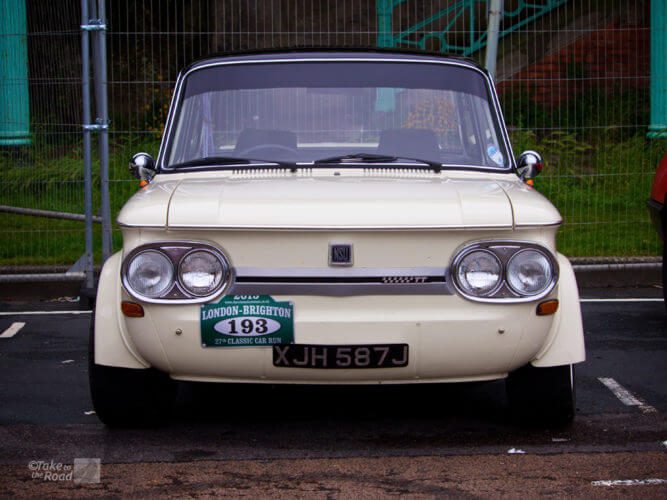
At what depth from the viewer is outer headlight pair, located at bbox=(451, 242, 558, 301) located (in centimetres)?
518

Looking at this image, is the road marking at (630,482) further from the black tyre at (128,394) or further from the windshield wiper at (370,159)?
the black tyre at (128,394)

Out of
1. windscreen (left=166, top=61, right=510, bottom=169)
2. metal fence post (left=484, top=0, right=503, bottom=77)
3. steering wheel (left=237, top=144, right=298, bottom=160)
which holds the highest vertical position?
metal fence post (left=484, top=0, right=503, bottom=77)

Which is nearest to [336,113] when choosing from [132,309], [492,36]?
[132,309]

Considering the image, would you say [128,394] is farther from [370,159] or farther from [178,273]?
[370,159]

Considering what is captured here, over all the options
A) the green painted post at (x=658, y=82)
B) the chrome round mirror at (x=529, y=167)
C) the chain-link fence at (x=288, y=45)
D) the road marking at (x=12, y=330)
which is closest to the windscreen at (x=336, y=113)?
the chrome round mirror at (x=529, y=167)

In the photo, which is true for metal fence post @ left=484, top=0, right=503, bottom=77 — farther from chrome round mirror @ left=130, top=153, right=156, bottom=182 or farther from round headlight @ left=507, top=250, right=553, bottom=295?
round headlight @ left=507, top=250, right=553, bottom=295

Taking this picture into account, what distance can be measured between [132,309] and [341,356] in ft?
2.86

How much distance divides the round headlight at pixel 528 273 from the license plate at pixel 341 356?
1.73 ft

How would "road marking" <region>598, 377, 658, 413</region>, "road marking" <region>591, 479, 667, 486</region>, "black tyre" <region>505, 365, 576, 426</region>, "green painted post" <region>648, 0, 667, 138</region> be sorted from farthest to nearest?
"green painted post" <region>648, 0, 667, 138</region>, "road marking" <region>598, 377, 658, 413</region>, "black tyre" <region>505, 365, 576, 426</region>, "road marking" <region>591, 479, 667, 486</region>

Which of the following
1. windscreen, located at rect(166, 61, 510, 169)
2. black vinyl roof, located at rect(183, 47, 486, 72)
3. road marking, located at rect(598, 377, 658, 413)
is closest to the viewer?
road marking, located at rect(598, 377, 658, 413)

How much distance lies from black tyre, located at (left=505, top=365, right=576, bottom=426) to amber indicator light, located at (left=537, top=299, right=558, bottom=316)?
0.33 meters

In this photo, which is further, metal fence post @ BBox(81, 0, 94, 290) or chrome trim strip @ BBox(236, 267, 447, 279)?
metal fence post @ BBox(81, 0, 94, 290)

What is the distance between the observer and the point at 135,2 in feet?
35.0
